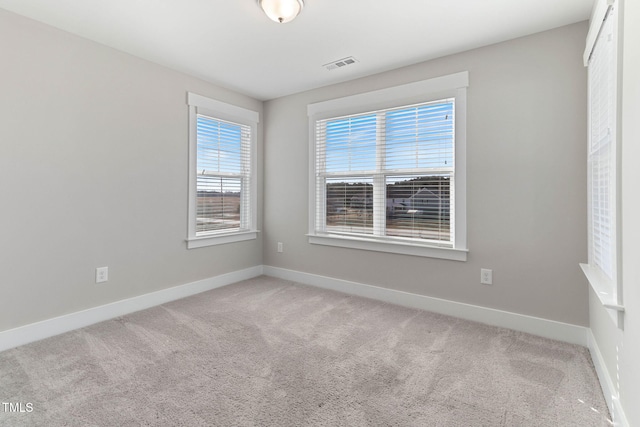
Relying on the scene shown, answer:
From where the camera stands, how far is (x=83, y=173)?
8.61 feet

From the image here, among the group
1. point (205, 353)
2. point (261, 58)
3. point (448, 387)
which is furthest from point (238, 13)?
point (448, 387)

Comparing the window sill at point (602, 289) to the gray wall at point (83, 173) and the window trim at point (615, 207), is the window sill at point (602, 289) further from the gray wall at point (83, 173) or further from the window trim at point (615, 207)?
the gray wall at point (83, 173)

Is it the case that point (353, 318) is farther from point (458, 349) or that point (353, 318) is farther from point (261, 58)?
point (261, 58)

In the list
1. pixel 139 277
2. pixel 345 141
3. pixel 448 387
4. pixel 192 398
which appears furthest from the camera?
pixel 345 141

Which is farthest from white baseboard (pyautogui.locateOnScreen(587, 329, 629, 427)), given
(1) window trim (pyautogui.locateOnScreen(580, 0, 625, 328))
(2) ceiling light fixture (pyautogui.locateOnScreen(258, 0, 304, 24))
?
(2) ceiling light fixture (pyautogui.locateOnScreen(258, 0, 304, 24))

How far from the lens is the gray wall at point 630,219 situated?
4.01 ft

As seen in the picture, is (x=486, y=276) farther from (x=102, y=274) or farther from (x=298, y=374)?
(x=102, y=274)

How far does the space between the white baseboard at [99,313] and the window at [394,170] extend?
144 centimetres

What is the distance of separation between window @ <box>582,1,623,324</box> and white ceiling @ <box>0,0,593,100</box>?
52 cm

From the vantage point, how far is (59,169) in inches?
98.0

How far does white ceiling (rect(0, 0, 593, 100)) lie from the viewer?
2164mm

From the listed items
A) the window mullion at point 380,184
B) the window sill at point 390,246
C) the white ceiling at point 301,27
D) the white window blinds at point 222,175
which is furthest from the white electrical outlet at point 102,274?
the window mullion at point 380,184

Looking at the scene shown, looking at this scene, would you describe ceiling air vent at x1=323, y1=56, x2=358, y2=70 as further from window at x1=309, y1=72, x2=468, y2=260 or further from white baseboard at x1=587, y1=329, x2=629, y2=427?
white baseboard at x1=587, y1=329, x2=629, y2=427

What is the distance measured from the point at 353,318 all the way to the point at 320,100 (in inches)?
100
